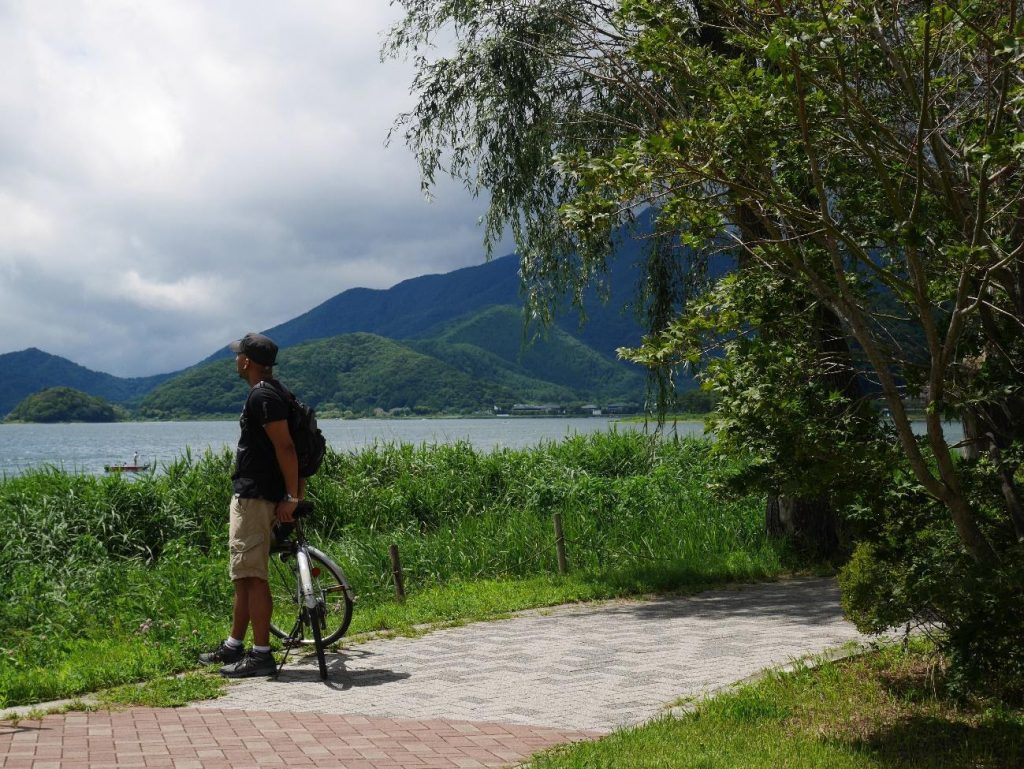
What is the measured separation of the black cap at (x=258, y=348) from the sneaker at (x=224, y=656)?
183 cm

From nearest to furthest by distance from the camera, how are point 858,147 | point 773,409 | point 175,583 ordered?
point 858,147, point 773,409, point 175,583

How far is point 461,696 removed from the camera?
251 inches

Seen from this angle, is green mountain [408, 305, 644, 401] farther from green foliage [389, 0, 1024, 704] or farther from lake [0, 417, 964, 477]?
green foliage [389, 0, 1024, 704]

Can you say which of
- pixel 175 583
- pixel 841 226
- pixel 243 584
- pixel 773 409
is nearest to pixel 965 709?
pixel 773 409

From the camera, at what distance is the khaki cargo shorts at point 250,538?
708 centimetres

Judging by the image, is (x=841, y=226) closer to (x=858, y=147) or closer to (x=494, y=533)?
(x=858, y=147)

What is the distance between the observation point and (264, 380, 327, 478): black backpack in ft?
24.0

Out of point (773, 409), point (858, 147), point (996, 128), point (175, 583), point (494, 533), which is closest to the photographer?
point (996, 128)

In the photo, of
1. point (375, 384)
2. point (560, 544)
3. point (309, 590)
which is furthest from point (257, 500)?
point (375, 384)

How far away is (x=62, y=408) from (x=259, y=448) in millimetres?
138821

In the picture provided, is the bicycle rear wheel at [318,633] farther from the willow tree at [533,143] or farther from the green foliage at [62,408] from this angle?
the green foliage at [62,408]

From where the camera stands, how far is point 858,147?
18.1 feet

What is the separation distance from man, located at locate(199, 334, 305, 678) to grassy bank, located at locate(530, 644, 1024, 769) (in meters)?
2.69

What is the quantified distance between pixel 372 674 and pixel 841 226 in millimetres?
3927
